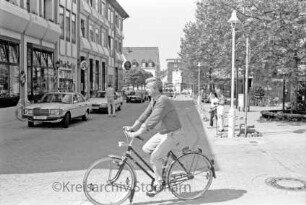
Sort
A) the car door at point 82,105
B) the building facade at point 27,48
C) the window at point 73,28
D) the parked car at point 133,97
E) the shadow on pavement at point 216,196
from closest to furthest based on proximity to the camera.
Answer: the shadow on pavement at point 216,196 < the car door at point 82,105 < the building facade at point 27,48 < the window at point 73,28 < the parked car at point 133,97

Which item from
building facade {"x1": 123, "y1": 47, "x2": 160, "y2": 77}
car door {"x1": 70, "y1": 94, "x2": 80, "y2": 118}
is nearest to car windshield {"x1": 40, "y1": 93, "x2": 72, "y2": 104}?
car door {"x1": 70, "y1": 94, "x2": 80, "y2": 118}

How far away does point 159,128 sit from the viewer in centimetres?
523

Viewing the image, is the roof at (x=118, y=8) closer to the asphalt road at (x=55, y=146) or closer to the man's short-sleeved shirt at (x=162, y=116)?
the asphalt road at (x=55, y=146)

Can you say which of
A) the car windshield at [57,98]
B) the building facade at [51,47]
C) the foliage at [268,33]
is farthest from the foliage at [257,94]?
the car windshield at [57,98]

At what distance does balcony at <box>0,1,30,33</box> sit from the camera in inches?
738

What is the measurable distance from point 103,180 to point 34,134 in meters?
8.28

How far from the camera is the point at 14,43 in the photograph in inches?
818

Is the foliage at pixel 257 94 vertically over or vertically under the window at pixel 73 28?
under

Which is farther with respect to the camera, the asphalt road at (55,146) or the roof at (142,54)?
the roof at (142,54)

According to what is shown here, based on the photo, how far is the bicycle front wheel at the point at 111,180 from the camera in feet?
16.2

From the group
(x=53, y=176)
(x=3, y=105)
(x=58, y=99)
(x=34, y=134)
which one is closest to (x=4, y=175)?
(x=53, y=176)

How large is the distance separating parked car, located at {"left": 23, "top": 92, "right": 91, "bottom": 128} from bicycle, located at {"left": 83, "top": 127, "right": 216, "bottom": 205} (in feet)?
30.1

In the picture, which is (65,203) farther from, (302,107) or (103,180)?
(302,107)

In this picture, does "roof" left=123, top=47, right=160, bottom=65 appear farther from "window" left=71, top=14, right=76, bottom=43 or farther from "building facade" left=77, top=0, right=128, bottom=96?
"window" left=71, top=14, right=76, bottom=43
